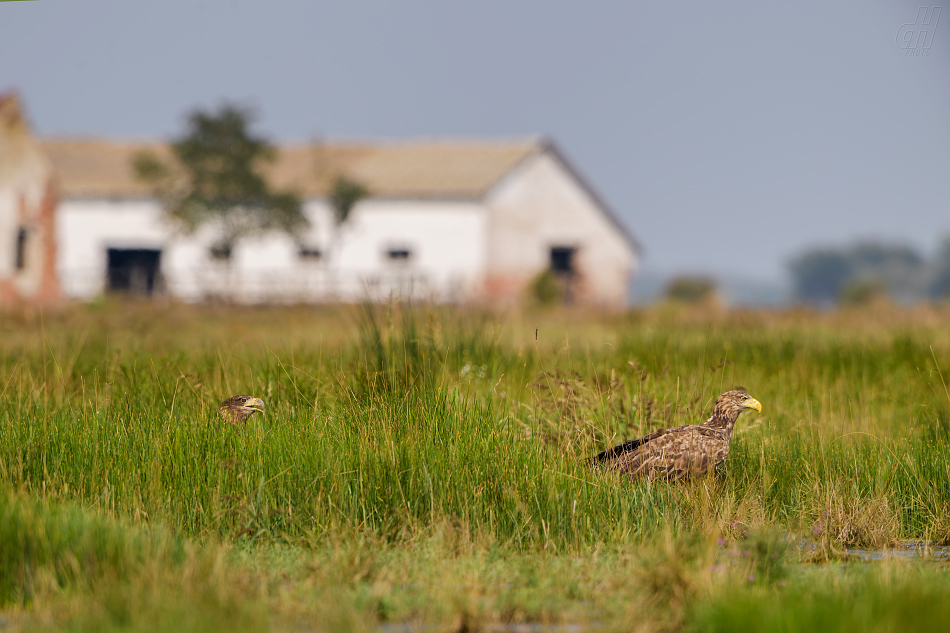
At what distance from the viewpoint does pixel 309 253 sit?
3459 centimetres

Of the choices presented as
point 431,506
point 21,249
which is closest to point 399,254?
point 21,249

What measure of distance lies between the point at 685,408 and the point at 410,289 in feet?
7.42

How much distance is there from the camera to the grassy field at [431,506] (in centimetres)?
419

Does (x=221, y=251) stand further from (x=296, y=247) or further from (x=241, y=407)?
(x=241, y=407)

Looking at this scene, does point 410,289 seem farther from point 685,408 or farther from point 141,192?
point 141,192

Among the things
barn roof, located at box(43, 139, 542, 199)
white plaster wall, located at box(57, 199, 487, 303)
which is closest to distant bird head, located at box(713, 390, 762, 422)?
white plaster wall, located at box(57, 199, 487, 303)

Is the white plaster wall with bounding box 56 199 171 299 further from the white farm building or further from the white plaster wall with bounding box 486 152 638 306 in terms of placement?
the white plaster wall with bounding box 486 152 638 306

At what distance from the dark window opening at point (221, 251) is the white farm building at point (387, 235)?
161mm

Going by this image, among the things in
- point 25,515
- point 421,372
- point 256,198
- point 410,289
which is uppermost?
point 256,198

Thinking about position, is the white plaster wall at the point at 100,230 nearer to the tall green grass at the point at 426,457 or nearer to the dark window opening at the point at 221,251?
the dark window opening at the point at 221,251

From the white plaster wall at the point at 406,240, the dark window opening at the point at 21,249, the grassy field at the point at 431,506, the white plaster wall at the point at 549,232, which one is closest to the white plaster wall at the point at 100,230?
the dark window opening at the point at 21,249

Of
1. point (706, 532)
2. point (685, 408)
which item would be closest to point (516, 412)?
point (685, 408)

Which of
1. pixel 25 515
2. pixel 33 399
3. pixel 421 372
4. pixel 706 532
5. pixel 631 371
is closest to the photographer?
pixel 25 515

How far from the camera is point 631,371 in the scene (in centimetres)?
903
